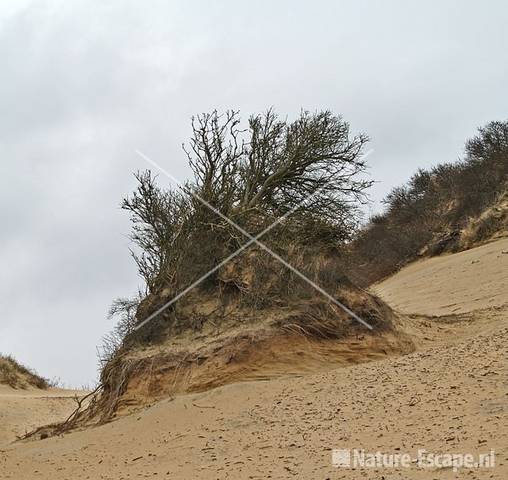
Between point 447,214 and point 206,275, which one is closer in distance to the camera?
point 206,275

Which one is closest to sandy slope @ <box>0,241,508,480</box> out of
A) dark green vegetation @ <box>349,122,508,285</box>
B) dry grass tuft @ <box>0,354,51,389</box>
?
dark green vegetation @ <box>349,122,508,285</box>

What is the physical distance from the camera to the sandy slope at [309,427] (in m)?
6.20

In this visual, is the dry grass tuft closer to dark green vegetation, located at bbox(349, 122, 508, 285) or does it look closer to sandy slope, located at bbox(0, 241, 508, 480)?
dark green vegetation, located at bbox(349, 122, 508, 285)

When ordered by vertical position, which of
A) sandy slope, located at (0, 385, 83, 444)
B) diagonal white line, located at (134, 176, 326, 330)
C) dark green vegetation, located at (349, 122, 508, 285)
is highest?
dark green vegetation, located at (349, 122, 508, 285)

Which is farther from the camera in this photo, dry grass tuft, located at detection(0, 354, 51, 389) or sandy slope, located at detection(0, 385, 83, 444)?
dry grass tuft, located at detection(0, 354, 51, 389)

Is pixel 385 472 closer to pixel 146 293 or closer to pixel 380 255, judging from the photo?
pixel 146 293

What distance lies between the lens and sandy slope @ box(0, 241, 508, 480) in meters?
6.20

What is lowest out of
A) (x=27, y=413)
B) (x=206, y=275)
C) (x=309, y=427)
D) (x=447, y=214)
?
(x=27, y=413)

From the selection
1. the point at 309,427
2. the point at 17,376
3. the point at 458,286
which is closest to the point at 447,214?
the point at 458,286

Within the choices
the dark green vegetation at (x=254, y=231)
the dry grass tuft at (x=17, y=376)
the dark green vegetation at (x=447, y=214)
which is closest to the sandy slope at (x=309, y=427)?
the dark green vegetation at (x=254, y=231)

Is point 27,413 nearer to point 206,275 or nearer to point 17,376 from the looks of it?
point 206,275

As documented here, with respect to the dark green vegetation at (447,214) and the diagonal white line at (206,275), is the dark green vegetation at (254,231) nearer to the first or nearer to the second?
the diagonal white line at (206,275)

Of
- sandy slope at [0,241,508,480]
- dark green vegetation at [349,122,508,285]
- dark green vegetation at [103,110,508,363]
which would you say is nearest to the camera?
sandy slope at [0,241,508,480]

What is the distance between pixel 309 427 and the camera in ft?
24.2
